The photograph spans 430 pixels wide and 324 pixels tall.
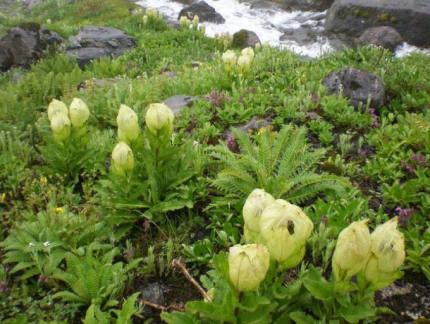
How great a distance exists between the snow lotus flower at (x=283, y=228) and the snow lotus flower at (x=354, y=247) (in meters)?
0.18

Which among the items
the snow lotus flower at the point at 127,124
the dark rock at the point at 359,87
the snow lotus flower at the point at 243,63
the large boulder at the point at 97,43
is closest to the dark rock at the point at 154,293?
the snow lotus flower at the point at 127,124

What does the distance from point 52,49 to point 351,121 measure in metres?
10.7

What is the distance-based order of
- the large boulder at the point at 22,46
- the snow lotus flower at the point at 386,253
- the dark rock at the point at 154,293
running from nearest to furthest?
the snow lotus flower at the point at 386,253, the dark rock at the point at 154,293, the large boulder at the point at 22,46

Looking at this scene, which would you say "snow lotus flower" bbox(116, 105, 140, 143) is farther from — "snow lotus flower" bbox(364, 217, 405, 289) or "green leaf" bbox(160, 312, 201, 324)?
"snow lotus flower" bbox(364, 217, 405, 289)

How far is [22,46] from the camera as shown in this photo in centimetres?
1246

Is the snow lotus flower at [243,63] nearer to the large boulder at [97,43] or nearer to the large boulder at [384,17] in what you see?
the large boulder at [97,43]

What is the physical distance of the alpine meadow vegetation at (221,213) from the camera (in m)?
2.19

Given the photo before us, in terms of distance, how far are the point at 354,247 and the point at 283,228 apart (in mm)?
351

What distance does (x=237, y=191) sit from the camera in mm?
3670

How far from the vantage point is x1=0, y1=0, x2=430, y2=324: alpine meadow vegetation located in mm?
2193

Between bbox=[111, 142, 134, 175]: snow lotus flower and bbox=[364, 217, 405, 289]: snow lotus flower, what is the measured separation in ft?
6.07

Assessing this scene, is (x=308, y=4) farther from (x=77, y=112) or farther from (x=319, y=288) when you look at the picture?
(x=319, y=288)

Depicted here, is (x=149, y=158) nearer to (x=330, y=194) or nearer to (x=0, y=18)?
(x=330, y=194)

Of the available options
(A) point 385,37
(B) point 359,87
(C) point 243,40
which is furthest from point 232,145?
(A) point 385,37
